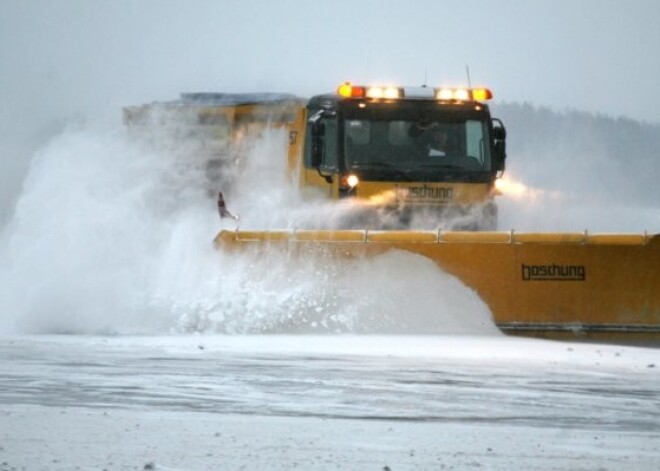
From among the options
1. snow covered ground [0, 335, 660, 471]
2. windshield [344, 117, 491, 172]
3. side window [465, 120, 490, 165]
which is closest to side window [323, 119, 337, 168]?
windshield [344, 117, 491, 172]

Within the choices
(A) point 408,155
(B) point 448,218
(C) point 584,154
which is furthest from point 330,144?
(C) point 584,154

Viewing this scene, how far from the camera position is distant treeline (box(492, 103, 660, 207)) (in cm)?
2089

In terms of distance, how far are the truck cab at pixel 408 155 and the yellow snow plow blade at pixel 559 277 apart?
1217 millimetres

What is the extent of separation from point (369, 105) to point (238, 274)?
2.36 metres

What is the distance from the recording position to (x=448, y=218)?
15.7 metres

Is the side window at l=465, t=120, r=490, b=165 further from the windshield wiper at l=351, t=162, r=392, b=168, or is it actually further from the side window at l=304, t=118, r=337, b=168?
the side window at l=304, t=118, r=337, b=168

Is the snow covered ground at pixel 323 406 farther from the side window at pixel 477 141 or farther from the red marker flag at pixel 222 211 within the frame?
the red marker flag at pixel 222 211

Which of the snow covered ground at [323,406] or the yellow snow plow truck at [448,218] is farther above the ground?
the yellow snow plow truck at [448,218]

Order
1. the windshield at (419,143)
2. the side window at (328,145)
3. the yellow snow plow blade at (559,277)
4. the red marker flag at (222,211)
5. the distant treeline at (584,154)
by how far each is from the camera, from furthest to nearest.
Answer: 1. the distant treeline at (584,154)
2. the red marker flag at (222,211)
3. the windshield at (419,143)
4. the side window at (328,145)
5. the yellow snow plow blade at (559,277)

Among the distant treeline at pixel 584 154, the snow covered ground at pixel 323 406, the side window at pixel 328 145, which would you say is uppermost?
the distant treeline at pixel 584 154

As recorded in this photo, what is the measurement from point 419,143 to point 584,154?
8.80 metres

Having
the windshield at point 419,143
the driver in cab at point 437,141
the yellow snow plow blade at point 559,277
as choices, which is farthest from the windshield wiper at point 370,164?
the yellow snow plow blade at point 559,277

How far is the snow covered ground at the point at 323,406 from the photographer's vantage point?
697 cm

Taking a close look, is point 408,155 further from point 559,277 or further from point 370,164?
→ point 559,277
